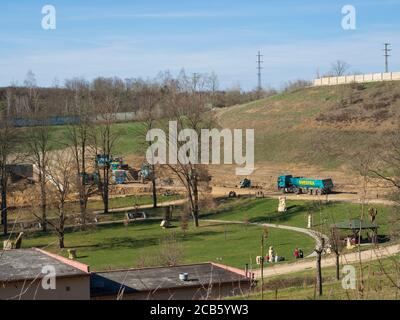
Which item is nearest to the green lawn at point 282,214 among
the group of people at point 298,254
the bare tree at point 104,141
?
the group of people at point 298,254

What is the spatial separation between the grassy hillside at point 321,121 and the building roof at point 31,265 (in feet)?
144

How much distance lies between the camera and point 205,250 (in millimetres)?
36844

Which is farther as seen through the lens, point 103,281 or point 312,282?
point 103,281

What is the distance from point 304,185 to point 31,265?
3444cm

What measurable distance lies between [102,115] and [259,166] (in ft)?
61.6

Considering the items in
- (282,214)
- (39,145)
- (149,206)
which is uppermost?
(39,145)

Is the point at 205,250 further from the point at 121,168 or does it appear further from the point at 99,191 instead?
the point at 121,168

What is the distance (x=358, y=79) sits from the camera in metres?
89.1

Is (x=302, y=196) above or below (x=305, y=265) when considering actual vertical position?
above

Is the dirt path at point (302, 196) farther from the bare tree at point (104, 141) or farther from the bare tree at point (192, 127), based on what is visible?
the bare tree at point (104, 141)

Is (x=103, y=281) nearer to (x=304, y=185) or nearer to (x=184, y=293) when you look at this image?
(x=184, y=293)

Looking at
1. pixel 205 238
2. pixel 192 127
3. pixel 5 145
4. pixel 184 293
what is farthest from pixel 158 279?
pixel 5 145

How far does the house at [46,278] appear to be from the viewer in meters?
18.2
